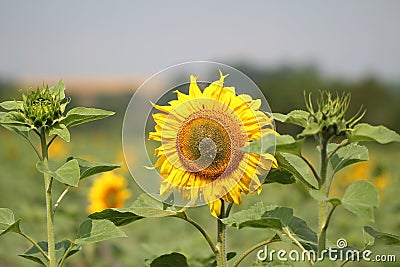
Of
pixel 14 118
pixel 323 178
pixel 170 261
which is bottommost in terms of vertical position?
pixel 170 261

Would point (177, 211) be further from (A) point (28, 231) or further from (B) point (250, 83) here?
(A) point (28, 231)

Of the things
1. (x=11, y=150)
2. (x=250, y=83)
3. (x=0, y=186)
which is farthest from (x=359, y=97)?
(x=250, y=83)

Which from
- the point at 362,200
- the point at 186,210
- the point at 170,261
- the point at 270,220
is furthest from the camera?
the point at 186,210

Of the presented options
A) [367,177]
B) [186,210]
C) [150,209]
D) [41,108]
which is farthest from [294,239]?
[367,177]

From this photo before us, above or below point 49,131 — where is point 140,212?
below

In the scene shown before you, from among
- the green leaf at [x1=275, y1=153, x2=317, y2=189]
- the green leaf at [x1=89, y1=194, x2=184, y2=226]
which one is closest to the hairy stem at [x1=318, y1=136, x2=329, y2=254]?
the green leaf at [x1=275, y1=153, x2=317, y2=189]

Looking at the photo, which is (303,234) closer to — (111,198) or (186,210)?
(186,210)

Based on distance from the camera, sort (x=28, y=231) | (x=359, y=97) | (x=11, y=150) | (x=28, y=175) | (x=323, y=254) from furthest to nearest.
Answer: (x=359, y=97), (x=11, y=150), (x=28, y=175), (x=28, y=231), (x=323, y=254)

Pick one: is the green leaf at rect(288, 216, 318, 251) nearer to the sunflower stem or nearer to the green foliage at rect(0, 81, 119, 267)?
the sunflower stem

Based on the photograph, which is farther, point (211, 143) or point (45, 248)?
point (45, 248)
